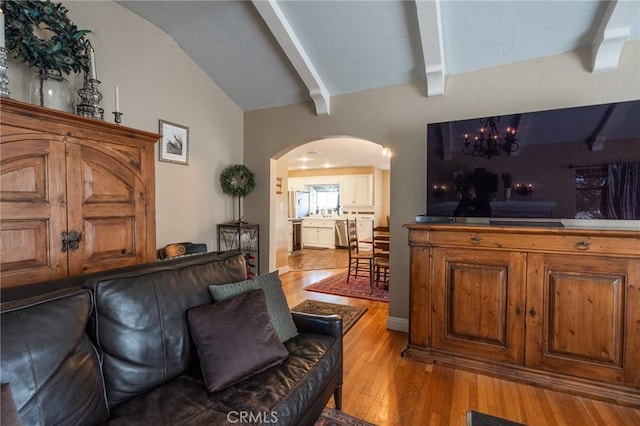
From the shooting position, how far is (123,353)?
1.21 m

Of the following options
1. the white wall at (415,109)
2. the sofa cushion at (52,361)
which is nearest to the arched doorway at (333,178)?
the white wall at (415,109)

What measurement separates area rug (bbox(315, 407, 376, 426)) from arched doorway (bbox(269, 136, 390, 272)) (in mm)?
3213

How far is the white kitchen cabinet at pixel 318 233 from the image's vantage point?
8.12 m

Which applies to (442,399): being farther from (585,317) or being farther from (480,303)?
(585,317)

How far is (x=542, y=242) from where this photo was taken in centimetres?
203

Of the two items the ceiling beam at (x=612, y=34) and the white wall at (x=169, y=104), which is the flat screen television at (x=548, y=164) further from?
the white wall at (x=169, y=104)

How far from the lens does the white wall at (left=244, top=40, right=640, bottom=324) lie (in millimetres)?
2369

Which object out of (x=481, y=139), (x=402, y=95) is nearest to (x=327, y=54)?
(x=402, y=95)

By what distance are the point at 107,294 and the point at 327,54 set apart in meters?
2.70

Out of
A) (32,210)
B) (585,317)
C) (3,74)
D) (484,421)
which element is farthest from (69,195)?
(585,317)

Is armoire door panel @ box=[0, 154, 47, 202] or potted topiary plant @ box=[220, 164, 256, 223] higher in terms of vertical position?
potted topiary plant @ box=[220, 164, 256, 223]

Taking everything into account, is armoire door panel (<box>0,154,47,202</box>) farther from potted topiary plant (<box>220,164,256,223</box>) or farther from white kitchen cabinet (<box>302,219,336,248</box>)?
white kitchen cabinet (<box>302,219,336,248</box>)

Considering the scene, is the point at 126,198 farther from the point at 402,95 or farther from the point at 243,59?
the point at 402,95

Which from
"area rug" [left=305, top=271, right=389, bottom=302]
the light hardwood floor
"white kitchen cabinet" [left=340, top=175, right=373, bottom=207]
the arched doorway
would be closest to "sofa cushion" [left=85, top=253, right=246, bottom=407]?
the light hardwood floor
